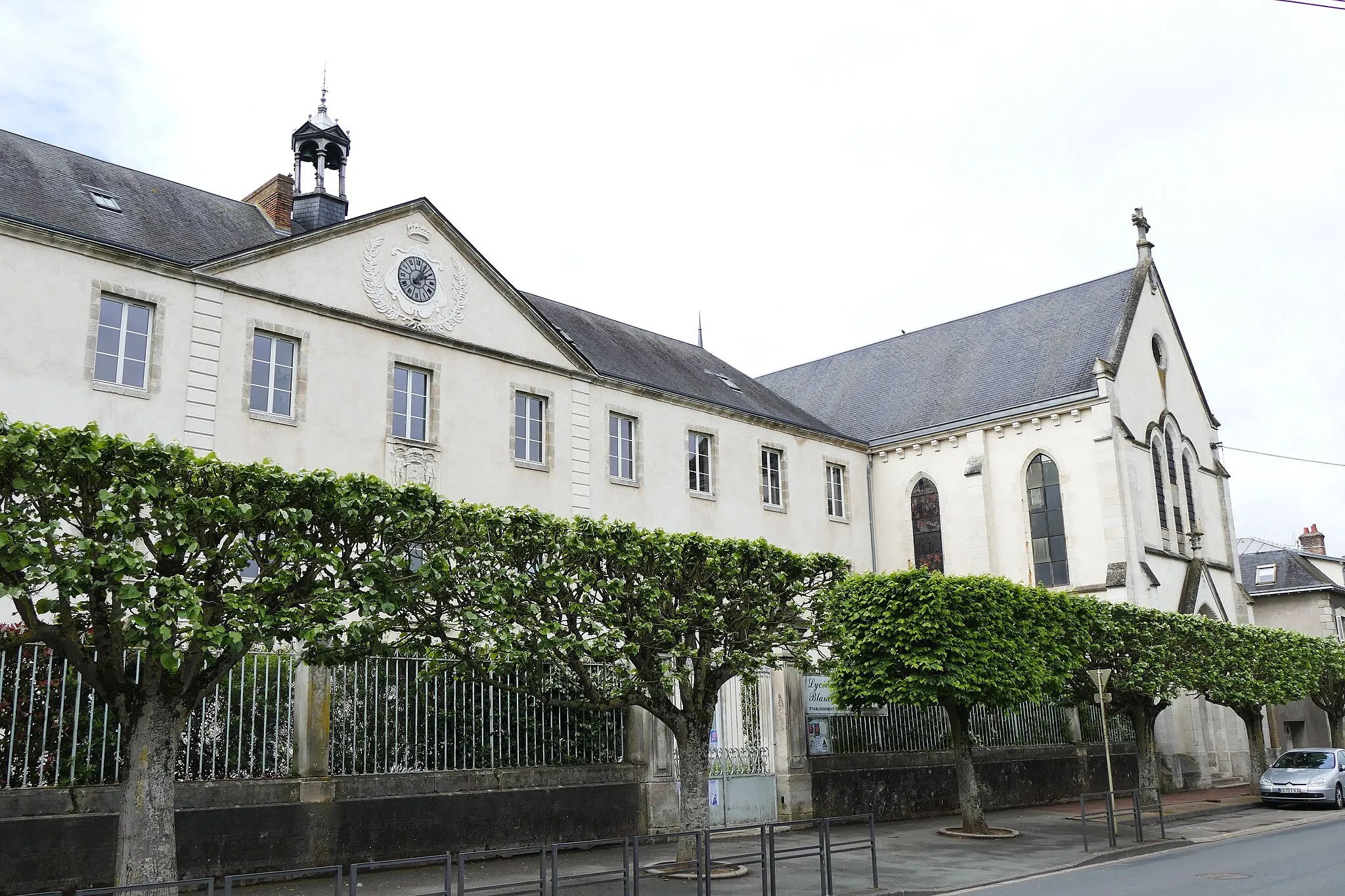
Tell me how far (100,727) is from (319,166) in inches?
612

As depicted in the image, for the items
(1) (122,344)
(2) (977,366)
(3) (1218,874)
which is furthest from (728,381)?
(3) (1218,874)

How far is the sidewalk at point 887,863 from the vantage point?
11594 millimetres

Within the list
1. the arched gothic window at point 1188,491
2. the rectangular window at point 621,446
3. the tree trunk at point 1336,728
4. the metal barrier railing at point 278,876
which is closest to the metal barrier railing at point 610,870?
the metal barrier railing at point 278,876

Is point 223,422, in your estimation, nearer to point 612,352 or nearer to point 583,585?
point 583,585

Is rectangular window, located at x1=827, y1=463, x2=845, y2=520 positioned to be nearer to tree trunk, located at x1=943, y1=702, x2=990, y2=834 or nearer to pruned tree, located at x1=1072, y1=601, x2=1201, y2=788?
pruned tree, located at x1=1072, y1=601, x2=1201, y2=788

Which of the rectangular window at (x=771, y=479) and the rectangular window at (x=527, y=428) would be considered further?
the rectangular window at (x=771, y=479)

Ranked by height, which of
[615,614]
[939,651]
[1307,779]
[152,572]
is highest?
[152,572]

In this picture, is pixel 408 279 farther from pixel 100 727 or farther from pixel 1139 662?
pixel 1139 662

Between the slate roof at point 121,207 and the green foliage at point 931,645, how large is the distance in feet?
41.7

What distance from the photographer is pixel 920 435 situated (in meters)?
32.9

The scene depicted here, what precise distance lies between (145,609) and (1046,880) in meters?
10.3

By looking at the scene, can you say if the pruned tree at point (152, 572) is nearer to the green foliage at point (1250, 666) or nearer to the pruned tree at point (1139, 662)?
the pruned tree at point (1139, 662)

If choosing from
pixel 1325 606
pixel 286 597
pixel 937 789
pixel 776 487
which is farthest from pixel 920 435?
pixel 286 597

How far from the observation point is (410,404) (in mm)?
21141
